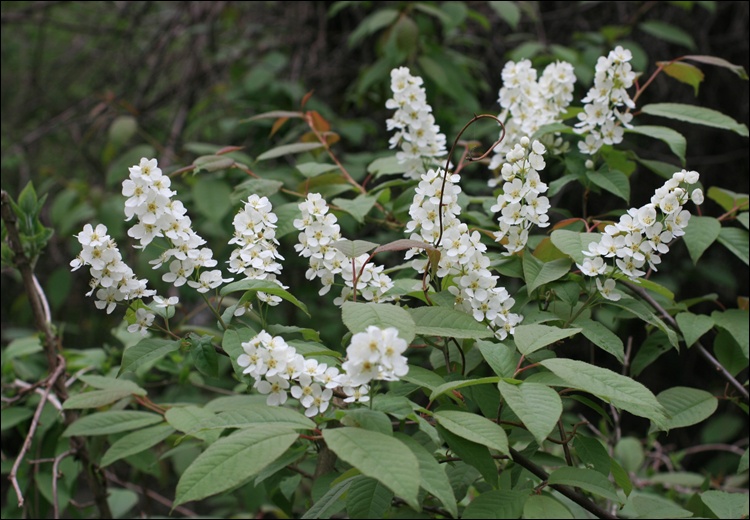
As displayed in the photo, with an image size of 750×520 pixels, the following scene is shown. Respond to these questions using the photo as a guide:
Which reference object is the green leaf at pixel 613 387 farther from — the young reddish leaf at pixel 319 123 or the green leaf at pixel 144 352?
the young reddish leaf at pixel 319 123

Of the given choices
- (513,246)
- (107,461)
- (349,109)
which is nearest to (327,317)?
(349,109)

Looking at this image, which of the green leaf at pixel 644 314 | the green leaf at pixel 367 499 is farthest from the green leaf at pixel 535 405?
the green leaf at pixel 644 314

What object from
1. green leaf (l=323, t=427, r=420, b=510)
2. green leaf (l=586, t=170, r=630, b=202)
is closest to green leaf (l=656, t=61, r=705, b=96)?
green leaf (l=586, t=170, r=630, b=202)

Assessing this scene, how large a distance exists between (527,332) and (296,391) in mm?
352

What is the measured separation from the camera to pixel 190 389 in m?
2.80

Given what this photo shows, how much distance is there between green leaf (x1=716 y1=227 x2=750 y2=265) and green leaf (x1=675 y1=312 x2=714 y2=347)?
23cm

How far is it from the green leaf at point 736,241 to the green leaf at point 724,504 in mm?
579

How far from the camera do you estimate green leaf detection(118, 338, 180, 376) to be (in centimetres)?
117

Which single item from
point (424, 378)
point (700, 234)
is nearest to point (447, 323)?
point (424, 378)

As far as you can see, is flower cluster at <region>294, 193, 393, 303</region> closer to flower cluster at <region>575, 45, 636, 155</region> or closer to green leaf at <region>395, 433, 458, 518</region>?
green leaf at <region>395, 433, 458, 518</region>

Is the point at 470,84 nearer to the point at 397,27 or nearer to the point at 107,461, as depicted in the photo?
the point at 397,27

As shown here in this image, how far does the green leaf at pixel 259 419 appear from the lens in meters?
0.96

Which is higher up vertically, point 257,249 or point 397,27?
point 397,27

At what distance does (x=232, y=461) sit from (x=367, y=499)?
237mm
